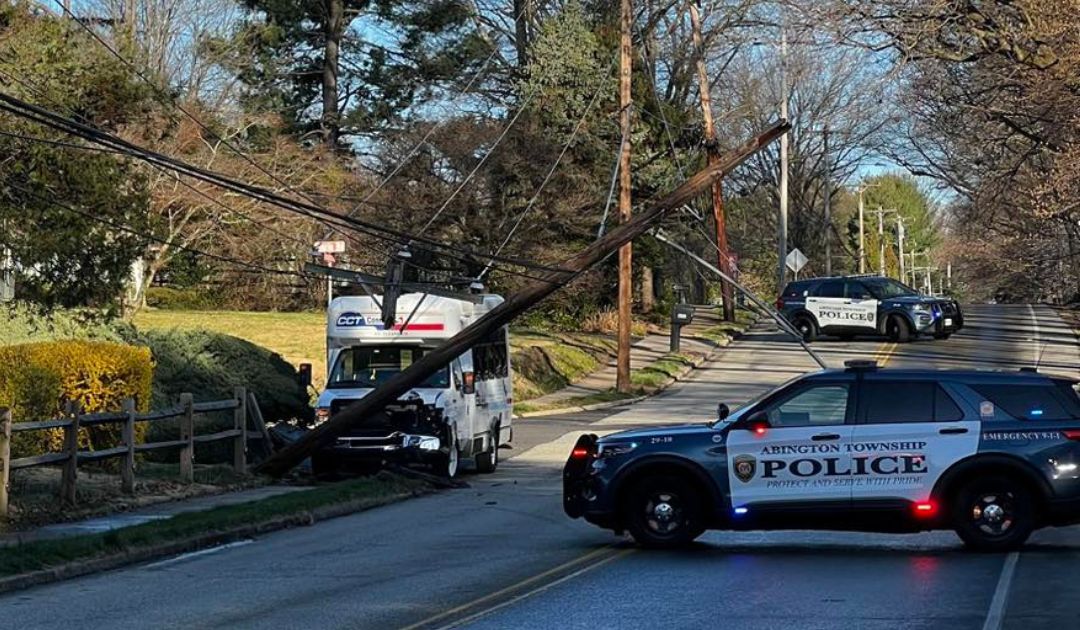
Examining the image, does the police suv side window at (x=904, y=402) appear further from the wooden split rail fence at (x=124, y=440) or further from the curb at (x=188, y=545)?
the wooden split rail fence at (x=124, y=440)

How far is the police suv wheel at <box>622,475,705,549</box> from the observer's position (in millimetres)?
14352

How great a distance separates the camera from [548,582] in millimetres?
12367

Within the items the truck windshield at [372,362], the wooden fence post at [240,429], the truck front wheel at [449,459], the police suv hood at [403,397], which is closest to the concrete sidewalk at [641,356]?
the truck windshield at [372,362]

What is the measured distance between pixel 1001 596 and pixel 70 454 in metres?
10.8

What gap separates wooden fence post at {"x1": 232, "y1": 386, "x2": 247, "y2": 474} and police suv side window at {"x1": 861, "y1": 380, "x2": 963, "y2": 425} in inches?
428

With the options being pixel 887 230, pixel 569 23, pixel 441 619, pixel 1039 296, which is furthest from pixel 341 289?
pixel 887 230

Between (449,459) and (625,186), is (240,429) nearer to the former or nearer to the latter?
(449,459)

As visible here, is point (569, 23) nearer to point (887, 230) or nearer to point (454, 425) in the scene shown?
point (454, 425)

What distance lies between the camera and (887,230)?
422ft

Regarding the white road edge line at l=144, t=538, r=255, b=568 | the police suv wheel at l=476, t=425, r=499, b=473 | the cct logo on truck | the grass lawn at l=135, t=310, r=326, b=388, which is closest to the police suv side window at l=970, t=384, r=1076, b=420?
the white road edge line at l=144, t=538, r=255, b=568

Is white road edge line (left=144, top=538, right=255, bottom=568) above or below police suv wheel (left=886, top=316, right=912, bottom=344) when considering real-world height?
below

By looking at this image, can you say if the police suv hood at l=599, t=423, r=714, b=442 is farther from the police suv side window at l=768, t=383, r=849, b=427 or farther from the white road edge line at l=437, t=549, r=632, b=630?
the white road edge line at l=437, t=549, r=632, b=630

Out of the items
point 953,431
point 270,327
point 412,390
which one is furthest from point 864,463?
point 270,327

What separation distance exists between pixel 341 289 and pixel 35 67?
2773 centimetres
